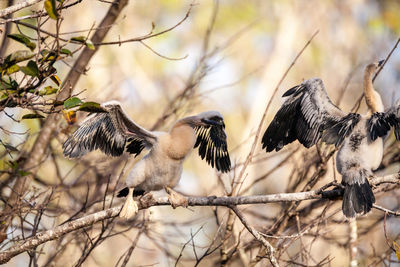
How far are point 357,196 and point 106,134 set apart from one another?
7.81 feet

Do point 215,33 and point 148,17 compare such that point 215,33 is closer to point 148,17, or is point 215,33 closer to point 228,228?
point 148,17

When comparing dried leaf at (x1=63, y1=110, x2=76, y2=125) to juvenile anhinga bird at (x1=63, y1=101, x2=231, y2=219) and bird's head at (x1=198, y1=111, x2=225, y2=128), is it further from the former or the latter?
bird's head at (x1=198, y1=111, x2=225, y2=128)

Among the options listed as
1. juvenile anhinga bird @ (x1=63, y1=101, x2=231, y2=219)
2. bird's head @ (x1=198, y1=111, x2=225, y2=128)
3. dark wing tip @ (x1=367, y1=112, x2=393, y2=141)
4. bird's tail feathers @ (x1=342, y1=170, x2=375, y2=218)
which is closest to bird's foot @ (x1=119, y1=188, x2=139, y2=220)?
juvenile anhinga bird @ (x1=63, y1=101, x2=231, y2=219)

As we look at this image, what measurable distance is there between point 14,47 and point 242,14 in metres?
15.4

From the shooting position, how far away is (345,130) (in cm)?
518

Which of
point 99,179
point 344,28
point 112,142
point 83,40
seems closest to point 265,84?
point 344,28

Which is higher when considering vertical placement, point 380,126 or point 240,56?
point 240,56

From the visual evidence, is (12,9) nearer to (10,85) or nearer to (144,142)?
(10,85)

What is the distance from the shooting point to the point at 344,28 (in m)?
15.7

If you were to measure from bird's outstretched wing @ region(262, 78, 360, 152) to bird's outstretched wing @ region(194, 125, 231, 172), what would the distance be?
1.62 feet

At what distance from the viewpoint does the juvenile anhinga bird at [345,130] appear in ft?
15.1

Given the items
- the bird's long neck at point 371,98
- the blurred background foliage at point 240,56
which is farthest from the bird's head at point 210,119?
the blurred background foliage at point 240,56

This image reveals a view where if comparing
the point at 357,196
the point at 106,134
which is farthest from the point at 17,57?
the point at 357,196

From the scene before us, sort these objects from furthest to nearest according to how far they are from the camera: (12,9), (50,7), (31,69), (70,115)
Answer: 1. (70,115)
2. (12,9)
3. (31,69)
4. (50,7)
